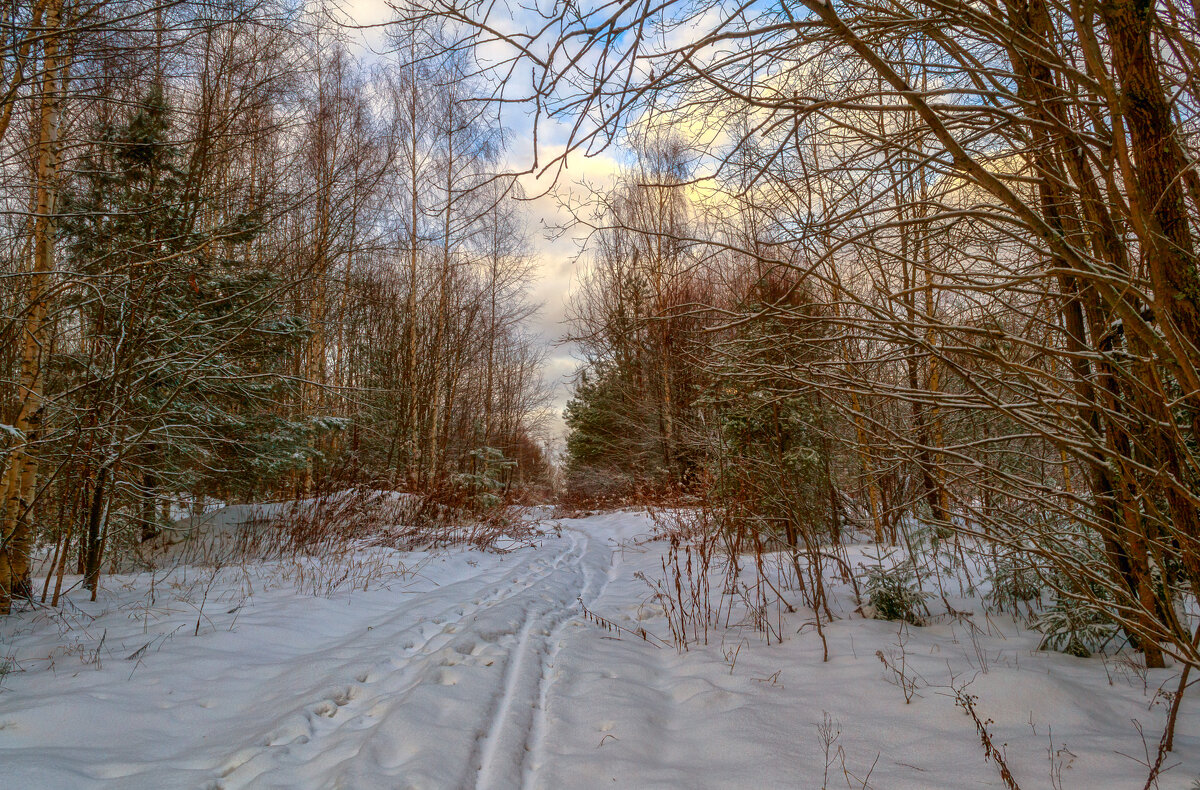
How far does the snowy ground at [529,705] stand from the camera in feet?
7.02

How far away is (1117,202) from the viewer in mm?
1648

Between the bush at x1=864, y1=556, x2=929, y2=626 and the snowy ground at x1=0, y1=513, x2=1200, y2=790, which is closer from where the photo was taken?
the snowy ground at x1=0, y1=513, x2=1200, y2=790

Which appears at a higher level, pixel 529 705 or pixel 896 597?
pixel 896 597

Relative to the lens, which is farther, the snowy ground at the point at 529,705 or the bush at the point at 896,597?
the bush at the point at 896,597

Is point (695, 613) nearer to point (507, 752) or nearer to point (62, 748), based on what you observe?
point (507, 752)

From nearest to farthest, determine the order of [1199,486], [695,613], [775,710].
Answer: [1199,486], [775,710], [695,613]

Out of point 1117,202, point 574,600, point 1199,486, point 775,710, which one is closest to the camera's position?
point 1117,202

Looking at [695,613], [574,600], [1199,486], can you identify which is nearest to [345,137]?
[574,600]

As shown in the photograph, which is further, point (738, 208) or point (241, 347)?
point (241, 347)

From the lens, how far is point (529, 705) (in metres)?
2.89

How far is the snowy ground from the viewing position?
7.02ft

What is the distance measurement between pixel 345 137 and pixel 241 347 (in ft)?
22.3

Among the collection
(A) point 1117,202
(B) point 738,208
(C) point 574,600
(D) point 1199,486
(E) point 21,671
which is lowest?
(C) point 574,600

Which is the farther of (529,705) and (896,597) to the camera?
(896,597)
